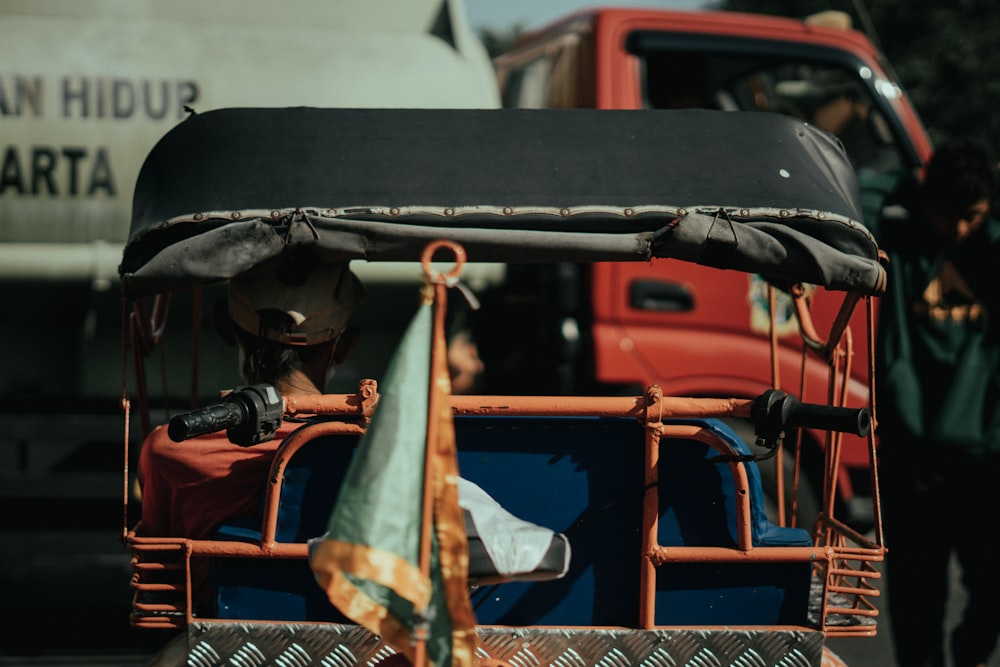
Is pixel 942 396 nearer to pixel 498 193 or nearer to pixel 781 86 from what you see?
pixel 498 193

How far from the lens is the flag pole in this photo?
5.82ft

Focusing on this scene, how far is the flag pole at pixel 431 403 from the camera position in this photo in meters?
1.77

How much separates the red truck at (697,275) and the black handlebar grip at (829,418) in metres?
2.56

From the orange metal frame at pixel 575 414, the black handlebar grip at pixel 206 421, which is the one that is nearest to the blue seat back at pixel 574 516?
the orange metal frame at pixel 575 414

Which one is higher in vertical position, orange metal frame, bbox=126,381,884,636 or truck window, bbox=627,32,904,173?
truck window, bbox=627,32,904,173

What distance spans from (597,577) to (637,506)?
6.5 inches

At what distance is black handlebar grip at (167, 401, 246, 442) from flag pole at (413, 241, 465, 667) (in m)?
0.55

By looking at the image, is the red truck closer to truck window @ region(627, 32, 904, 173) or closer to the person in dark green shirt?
truck window @ region(627, 32, 904, 173)

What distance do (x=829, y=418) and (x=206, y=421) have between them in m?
1.15

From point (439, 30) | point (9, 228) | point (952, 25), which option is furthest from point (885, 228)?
point (952, 25)

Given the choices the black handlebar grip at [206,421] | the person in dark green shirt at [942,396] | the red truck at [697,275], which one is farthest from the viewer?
the red truck at [697,275]

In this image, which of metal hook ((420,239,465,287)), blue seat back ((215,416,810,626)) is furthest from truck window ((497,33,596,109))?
metal hook ((420,239,465,287))

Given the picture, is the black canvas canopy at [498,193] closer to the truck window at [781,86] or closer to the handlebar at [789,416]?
the handlebar at [789,416]

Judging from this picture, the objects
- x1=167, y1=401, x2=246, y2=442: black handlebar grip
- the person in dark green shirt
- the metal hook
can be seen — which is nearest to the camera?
the metal hook
